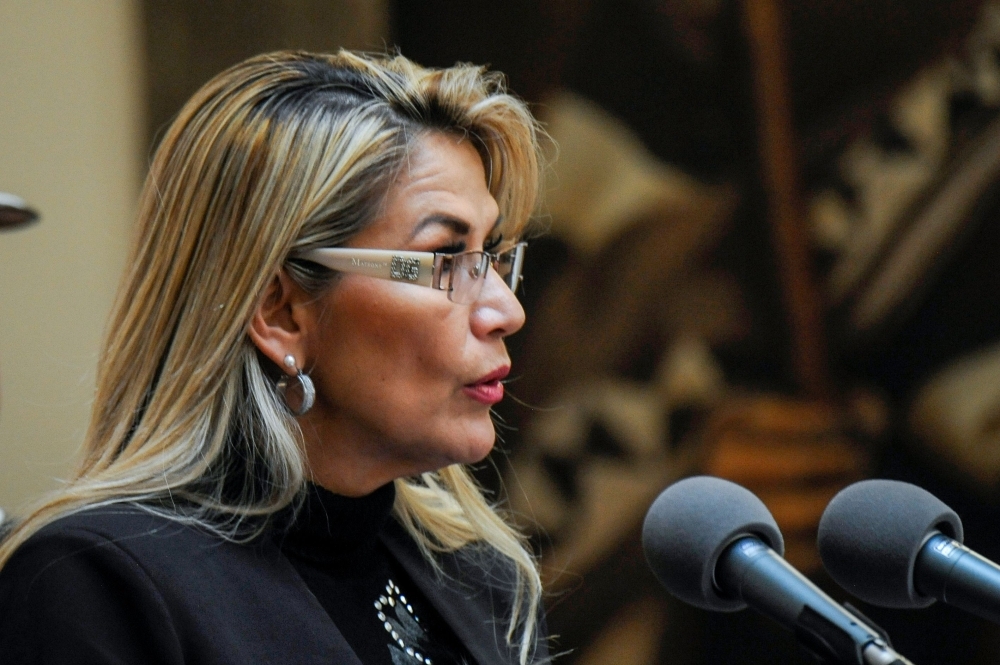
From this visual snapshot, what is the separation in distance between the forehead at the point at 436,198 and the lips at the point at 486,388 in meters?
0.25

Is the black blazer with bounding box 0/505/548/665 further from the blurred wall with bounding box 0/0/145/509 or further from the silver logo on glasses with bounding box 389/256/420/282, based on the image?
the blurred wall with bounding box 0/0/145/509

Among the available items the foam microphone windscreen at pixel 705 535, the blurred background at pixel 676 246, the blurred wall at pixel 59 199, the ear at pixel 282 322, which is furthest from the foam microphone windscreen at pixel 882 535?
the blurred wall at pixel 59 199

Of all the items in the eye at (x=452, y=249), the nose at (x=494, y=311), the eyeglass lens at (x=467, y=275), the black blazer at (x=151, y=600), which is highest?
the eye at (x=452, y=249)

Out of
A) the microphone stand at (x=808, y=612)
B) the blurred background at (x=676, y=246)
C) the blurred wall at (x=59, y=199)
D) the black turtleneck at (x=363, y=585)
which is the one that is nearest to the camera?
the microphone stand at (x=808, y=612)

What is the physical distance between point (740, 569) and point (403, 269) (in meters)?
0.87

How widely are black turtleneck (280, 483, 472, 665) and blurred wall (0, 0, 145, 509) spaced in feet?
6.94

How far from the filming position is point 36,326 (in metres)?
4.01

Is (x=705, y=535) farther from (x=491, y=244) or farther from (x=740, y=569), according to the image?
(x=491, y=244)

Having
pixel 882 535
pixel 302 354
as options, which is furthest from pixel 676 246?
pixel 882 535

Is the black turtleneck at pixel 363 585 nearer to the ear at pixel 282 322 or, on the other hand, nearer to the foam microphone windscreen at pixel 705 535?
the ear at pixel 282 322

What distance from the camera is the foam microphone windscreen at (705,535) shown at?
139cm

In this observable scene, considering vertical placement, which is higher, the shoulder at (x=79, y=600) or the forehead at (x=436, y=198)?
the forehead at (x=436, y=198)

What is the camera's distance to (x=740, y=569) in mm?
1358

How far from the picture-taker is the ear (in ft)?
6.49
